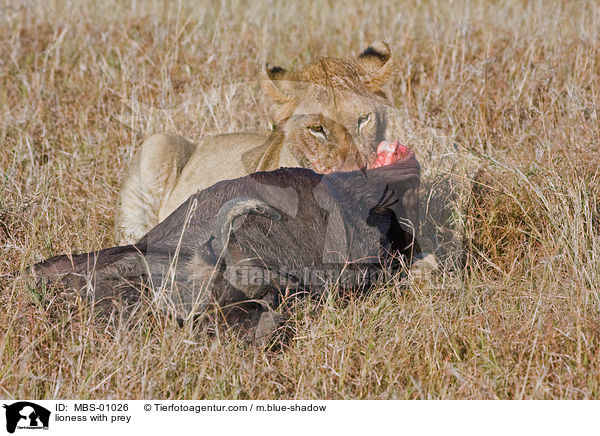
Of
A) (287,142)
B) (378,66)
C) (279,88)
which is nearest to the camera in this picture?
(287,142)

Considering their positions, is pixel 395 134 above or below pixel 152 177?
above

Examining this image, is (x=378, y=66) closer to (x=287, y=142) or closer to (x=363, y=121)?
Answer: (x=363, y=121)

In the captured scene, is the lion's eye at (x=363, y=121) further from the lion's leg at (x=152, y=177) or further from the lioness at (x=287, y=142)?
the lion's leg at (x=152, y=177)

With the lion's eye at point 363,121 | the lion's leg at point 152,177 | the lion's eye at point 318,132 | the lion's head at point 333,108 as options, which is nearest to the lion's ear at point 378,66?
the lion's head at point 333,108

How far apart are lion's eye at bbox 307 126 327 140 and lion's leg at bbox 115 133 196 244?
147 centimetres

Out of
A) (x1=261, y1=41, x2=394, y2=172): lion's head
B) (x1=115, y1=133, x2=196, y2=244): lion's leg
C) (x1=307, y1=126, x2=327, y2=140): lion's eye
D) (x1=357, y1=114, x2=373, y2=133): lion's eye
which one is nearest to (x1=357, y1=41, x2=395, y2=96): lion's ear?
(x1=261, y1=41, x2=394, y2=172): lion's head

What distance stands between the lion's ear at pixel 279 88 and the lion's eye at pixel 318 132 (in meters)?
0.37

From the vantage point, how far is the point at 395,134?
5.98m

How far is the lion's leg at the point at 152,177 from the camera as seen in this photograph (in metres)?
5.43

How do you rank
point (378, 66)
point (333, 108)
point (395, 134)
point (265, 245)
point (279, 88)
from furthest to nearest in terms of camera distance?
1. point (395, 134)
2. point (378, 66)
3. point (279, 88)
4. point (333, 108)
5. point (265, 245)

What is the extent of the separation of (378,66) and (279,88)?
2.32 ft

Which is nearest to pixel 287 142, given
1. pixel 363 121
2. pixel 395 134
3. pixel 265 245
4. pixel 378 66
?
pixel 363 121

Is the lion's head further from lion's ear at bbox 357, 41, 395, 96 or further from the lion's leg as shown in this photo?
the lion's leg

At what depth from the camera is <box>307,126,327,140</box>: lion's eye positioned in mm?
4508
